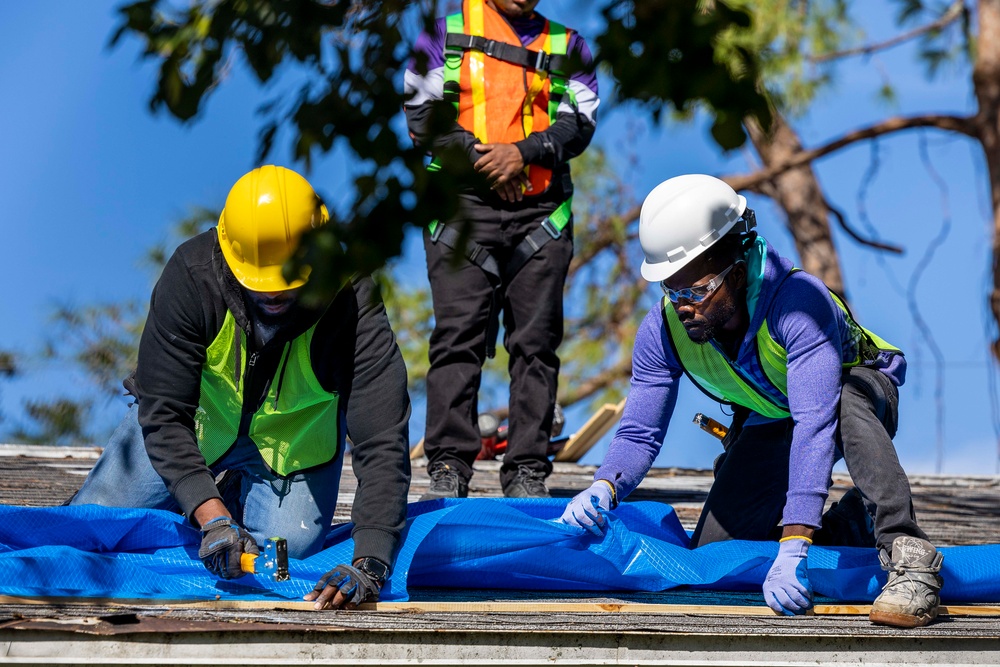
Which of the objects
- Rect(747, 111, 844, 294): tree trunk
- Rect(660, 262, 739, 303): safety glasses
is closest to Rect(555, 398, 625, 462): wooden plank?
Rect(660, 262, 739, 303): safety glasses

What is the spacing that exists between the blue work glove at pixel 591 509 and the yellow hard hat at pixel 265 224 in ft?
3.68

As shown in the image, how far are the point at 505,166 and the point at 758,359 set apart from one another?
53.6 inches

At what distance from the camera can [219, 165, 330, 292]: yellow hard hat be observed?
11.6 ft

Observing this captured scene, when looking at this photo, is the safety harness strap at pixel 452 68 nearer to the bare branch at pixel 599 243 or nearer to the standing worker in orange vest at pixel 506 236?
the standing worker in orange vest at pixel 506 236

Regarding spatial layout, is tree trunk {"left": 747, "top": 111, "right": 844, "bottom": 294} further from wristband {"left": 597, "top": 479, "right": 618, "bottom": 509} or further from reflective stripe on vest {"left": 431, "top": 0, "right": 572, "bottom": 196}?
wristband {"left": 597, "top": 479, "right": 618, "bottom": 509}

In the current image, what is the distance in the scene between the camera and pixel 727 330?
391 cm

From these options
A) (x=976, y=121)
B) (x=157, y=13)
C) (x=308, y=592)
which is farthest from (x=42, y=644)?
(x=976, y=121)

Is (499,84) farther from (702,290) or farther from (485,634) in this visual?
(485,634)

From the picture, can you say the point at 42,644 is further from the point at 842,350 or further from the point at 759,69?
the point at 842,350

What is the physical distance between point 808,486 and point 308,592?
1.43 metres

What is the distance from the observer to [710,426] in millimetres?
4602

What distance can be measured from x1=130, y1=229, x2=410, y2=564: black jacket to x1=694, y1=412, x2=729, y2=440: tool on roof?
4.27 ft

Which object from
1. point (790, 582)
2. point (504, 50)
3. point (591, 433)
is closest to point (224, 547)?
point (790, 582)

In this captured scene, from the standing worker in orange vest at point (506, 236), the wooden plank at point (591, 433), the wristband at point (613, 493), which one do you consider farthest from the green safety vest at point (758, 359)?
the wooden plank at point (591, 433)
